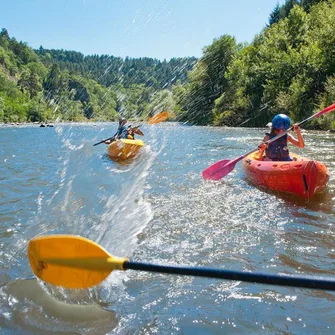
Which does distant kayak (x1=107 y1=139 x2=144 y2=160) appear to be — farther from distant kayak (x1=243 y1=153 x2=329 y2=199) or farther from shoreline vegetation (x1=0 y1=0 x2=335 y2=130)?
shoreline vegetation (x1=0 y1=0 x2=335 y2=130)

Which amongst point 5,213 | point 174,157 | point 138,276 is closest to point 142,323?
point 138,276

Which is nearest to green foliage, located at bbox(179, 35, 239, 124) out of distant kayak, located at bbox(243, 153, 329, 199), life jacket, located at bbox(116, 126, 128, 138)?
life jacket, located at bbox(116, 126, 128, 138)

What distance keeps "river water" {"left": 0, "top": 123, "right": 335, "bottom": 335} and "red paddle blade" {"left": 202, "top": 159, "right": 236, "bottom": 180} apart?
19cm

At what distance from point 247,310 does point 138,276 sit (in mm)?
1031

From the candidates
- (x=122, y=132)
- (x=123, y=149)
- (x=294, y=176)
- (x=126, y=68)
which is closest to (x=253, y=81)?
(x=122, y=132)

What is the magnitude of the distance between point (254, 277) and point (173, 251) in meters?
2.09

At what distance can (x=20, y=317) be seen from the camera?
8.96ft

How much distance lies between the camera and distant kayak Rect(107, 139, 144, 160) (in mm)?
11633

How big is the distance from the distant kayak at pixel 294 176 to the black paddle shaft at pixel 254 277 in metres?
4.40

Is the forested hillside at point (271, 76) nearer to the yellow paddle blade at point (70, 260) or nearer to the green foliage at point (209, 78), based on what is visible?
the green foliage at point (209, 78)

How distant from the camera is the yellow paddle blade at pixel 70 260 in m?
2.45

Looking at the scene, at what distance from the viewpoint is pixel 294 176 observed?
6105 mm

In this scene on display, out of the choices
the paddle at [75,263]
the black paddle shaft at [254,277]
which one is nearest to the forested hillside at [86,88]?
the paddle at [75,263]

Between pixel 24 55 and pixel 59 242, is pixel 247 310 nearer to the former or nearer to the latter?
pixel 59 242
